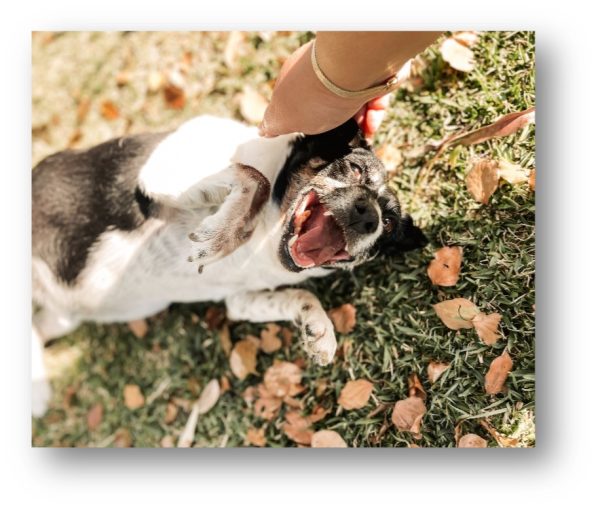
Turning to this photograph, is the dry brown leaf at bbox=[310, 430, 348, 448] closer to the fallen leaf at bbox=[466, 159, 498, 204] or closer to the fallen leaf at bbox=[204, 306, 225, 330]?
the fallen leaf at bbox=[204, 306, 225, 330]

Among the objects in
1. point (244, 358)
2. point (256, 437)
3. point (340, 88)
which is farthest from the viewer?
point (244, 358)

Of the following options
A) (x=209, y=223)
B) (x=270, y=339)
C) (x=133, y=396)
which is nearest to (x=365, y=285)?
(x=270, y=339)

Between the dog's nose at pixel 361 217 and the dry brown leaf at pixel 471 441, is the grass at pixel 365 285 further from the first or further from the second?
the dog's nose at pixel 361 217

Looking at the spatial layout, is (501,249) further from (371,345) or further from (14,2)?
(14,2)

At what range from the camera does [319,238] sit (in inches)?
92.5

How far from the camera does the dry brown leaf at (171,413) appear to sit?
3179mm

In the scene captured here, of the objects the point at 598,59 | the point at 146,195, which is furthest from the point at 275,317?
the point at 598,59

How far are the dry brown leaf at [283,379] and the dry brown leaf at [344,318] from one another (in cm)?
30

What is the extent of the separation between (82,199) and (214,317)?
887 millimetres

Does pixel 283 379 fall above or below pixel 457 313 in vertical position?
below

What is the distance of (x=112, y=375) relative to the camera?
3.33 meters

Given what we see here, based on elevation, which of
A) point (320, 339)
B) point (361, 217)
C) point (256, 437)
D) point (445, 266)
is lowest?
point (256, 437)

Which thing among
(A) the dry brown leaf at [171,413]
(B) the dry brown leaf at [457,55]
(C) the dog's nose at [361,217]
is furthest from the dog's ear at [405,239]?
(A) the dry brown leaf at [171,413]

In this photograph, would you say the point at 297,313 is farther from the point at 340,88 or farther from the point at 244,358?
the point at 340,88
